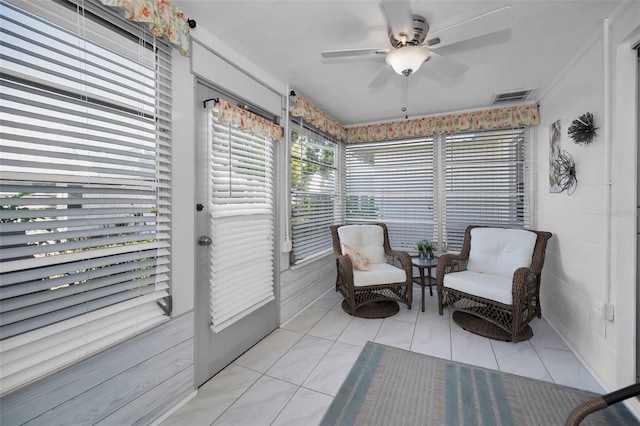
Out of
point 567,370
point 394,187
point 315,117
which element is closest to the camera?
point 567,370

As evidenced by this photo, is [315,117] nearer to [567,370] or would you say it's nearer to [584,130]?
[584,130]

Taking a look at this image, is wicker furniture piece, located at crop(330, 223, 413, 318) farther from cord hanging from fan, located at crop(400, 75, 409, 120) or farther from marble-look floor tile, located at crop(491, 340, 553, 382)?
cord hanging from fan, located at crop(400, 75, 409, 120)

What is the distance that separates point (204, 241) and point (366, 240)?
2096mm

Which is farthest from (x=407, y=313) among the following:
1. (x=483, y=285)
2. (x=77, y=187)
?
(x=77, y=187)

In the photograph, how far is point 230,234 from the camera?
2.06 metres

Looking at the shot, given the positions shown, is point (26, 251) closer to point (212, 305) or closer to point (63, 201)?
point (63, 201)

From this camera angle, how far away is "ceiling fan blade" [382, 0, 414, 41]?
→ 4.27ft

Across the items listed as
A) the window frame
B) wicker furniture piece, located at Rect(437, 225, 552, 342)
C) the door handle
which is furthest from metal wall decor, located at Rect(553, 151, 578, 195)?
the door handle

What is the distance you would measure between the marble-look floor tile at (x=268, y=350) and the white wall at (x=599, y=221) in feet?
7.26

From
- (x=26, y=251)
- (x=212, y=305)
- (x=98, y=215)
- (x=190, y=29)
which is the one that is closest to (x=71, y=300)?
(x=26, y=251)

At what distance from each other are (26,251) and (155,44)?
3.93 ft

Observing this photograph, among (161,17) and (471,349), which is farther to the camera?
(471,349)

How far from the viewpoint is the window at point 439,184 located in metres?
3.34

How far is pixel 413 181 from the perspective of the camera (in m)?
3.82
